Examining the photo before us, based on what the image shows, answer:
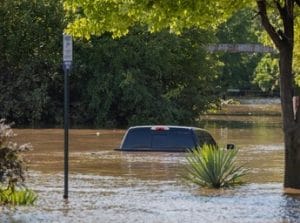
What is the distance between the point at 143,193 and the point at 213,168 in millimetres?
1568

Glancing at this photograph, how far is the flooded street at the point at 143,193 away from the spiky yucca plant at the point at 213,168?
0.24 meters

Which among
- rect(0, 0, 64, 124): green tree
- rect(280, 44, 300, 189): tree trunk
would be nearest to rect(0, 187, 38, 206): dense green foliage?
rect(280, 44, 300, 189): tree trunk

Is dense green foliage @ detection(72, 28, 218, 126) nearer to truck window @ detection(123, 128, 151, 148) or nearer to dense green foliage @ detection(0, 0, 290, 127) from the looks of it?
dense green foliage @ detection(0, 0, 290, 127)

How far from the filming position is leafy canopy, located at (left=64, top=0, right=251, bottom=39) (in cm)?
1578

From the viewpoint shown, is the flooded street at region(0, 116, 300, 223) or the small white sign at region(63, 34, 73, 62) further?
the small white sign at region(63, 34, 73, 62)

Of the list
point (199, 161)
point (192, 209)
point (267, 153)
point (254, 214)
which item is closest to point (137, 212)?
point (192, 209)

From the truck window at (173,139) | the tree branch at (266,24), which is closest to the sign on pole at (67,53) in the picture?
the tree branch at (266,24)

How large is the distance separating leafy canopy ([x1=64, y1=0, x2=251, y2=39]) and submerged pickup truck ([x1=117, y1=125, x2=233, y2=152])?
4584 millimetres

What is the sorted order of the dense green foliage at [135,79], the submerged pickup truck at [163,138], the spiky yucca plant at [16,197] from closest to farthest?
the spiky yucca plant at [16,197] → the submerged pickup truck at [163,138] → the dense green foliage at [135,79]

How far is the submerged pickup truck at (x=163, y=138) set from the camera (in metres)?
21.1

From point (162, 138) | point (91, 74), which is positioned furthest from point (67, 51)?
point (91, 74)

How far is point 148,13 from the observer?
Result: 16141 mm

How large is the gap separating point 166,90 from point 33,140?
1500cm

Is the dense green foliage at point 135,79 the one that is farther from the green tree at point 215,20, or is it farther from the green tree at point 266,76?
the green tree at point 266,76
